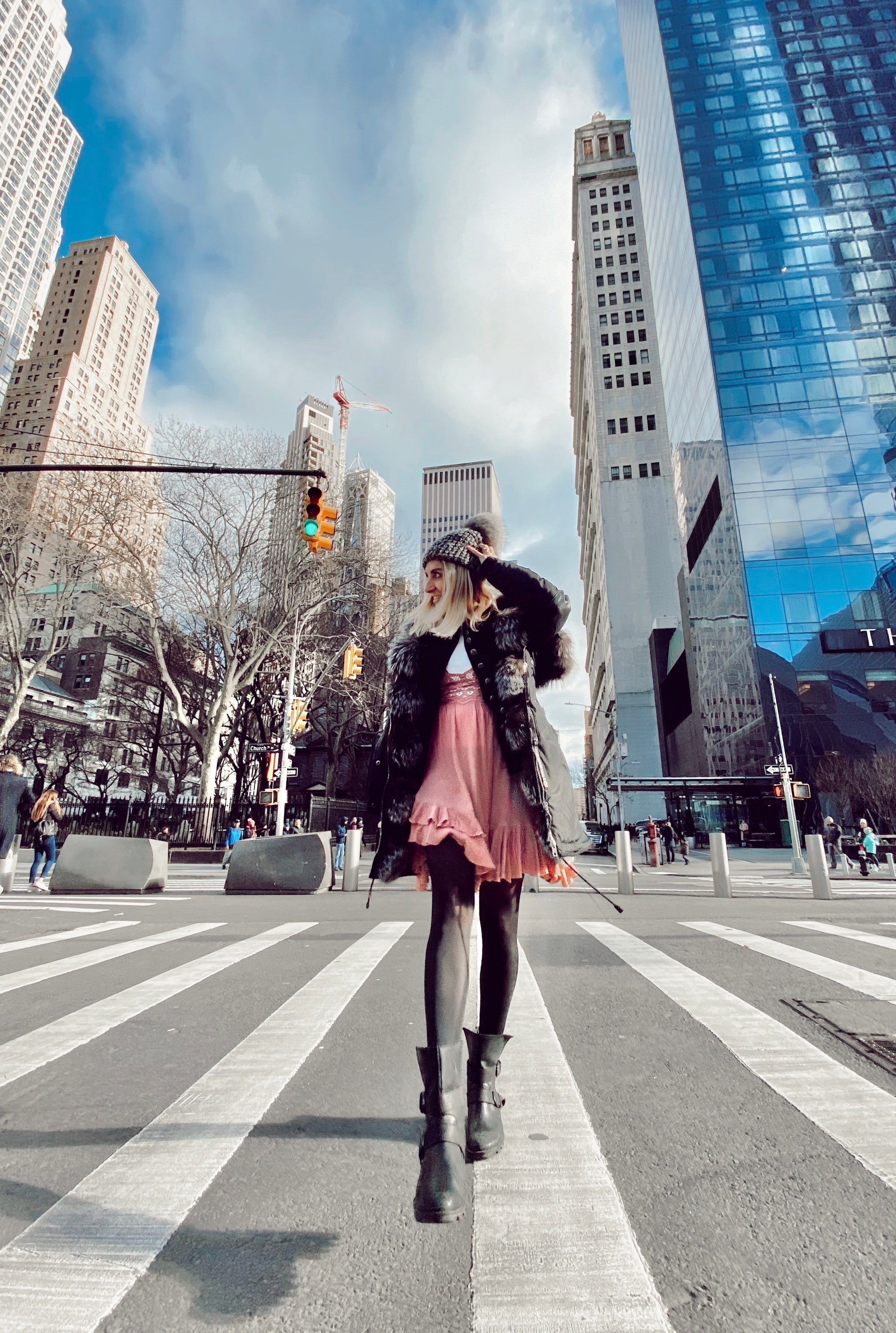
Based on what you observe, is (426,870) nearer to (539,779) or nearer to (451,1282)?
(539,779)

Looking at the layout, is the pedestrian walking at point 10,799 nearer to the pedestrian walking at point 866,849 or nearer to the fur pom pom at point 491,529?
the fur pom pom at point 491,529

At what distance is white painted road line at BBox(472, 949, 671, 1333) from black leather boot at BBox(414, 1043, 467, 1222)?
0.29 ft

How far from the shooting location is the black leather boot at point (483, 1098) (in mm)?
1857

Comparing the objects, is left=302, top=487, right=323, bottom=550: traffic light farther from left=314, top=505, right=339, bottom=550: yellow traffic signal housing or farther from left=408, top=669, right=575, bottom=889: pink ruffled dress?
Result: left=408, top=669, right=575, bottom=889: pink ruffled dress

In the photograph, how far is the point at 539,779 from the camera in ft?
7.02

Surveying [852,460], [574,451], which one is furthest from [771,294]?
[574,451]

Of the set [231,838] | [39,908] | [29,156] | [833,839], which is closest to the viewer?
[39,908]

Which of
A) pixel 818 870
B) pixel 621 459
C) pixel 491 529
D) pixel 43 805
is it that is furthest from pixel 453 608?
pixel 621 459

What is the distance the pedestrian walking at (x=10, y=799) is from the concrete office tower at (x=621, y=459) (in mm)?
60917

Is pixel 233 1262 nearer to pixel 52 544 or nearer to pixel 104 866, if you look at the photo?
pixel 104 866

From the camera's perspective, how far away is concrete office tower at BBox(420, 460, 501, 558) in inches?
7303

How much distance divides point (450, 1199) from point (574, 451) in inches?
5589

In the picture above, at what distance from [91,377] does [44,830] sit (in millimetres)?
82872

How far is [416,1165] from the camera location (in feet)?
6.12
